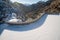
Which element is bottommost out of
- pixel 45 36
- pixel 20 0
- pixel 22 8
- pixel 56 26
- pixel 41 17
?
pixel 45 36

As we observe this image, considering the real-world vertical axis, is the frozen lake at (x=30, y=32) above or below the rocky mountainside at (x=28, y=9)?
below

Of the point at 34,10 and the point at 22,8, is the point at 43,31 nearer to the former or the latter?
the point at 34,10

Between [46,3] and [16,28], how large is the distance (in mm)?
544

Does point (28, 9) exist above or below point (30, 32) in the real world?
above

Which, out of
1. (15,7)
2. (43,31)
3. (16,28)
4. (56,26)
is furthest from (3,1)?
(56,26)

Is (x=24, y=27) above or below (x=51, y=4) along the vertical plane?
below

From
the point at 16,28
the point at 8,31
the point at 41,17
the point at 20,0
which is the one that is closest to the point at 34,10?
the point at 41,17

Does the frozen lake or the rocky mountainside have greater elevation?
the rocky mountainside

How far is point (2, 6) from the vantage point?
5.40 ft

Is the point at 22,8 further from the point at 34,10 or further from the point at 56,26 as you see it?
the point at 56,26

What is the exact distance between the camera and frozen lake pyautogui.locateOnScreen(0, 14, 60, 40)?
5.28 ft

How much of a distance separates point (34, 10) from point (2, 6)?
1.48 feet

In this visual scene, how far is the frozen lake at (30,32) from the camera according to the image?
1.61 metres

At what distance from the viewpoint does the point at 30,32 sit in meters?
1.62
